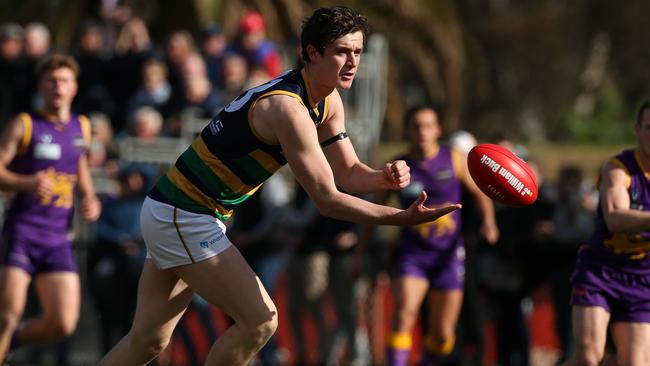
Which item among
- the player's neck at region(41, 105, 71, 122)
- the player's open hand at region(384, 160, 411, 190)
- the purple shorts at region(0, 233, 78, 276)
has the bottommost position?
the purple shorts at region(0, 233, 78, 276)

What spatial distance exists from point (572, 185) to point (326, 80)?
528 centimetres

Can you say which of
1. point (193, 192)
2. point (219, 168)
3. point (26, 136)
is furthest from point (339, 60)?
point (26, 136)

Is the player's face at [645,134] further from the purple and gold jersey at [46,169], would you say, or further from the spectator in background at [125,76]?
the spectator in background at [125,76]

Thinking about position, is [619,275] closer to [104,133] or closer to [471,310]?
[471,310]

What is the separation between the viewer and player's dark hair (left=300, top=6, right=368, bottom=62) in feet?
21.0

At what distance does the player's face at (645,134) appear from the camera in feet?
24.8

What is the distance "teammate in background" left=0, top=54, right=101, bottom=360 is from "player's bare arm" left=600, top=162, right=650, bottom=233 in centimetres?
377

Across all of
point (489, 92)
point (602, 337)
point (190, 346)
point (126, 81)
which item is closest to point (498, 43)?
point (489, 92)

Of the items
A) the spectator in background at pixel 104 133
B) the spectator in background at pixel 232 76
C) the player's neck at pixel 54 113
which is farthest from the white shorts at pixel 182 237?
the spectator in background at pixel 232 76

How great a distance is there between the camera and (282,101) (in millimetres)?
6340

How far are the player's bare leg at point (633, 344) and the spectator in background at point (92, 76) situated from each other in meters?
7.36

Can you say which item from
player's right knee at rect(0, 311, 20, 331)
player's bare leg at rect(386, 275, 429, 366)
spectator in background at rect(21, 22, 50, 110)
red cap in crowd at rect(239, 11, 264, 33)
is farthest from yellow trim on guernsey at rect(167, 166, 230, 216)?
spectator in background at rect(21, 22, 50, 110)

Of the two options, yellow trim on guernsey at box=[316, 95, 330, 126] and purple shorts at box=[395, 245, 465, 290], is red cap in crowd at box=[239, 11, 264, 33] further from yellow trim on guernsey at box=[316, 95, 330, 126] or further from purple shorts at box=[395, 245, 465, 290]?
yellow trim on guernsey at box=[316, 95, 330, 126]

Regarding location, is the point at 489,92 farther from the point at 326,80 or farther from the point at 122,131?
the point at 326,80
